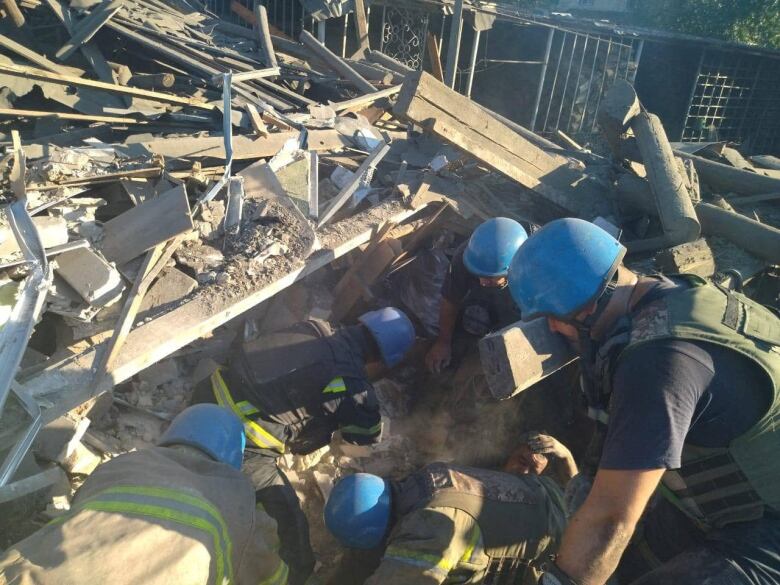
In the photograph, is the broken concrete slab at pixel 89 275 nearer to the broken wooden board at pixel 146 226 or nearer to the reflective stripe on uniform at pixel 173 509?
the broken wooden board at pixel 146 226

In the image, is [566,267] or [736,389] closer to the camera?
[736,389]

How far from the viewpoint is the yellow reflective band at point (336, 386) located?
10.5ft

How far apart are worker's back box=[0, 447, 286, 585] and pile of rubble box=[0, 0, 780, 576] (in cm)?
86

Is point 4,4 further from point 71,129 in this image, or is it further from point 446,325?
point 446,325

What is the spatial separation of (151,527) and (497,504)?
5.06 ft

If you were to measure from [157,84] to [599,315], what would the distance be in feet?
17.9

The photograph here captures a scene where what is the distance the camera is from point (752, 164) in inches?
291

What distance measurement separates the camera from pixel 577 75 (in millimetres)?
11398

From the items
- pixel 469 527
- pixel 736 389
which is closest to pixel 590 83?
pixel 736 389

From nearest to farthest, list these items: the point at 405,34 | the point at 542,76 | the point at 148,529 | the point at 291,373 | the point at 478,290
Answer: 1. the point at 148,529
2. the point at 291,373
3. the point at 478,290
4. the point at 405,34
5. the point at 542,76

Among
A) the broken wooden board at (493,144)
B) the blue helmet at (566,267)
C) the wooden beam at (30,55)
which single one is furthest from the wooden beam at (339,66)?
the blue helmet at (566,267)

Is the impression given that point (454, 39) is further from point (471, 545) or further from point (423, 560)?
point (423, 560)

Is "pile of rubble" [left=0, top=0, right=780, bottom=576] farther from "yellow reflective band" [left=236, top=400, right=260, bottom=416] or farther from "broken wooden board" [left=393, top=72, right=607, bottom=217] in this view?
"yellow reflective band" [left=236, top=400, right=260, bottom=416]

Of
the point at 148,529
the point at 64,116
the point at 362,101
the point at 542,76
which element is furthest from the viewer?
the point at 542,76
